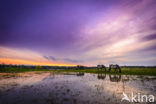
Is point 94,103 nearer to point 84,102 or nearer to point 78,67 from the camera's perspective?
Answer: point 84,102

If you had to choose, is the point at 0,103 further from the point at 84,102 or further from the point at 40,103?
the point at 84,102

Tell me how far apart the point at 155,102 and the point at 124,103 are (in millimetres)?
2737

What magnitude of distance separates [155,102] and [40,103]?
973 centimetres

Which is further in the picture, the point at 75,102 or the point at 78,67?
the point at 78,67

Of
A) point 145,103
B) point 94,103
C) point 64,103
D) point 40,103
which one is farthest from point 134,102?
point 40,103

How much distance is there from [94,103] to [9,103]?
276 inches

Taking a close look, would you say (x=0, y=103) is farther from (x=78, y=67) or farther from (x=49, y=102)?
(x=78, y=67)

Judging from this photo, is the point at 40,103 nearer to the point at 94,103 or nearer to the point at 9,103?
the point at 9,103

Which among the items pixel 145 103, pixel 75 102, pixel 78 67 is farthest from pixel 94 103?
pixel 78 67

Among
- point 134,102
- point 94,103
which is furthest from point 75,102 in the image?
point 134,102

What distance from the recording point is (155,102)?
24.0 ft

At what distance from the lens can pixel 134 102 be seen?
24.5 feet

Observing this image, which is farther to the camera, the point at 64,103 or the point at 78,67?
the point at 78,67

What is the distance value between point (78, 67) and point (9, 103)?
6579cm
